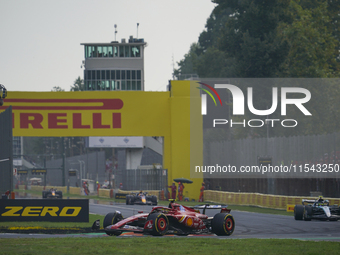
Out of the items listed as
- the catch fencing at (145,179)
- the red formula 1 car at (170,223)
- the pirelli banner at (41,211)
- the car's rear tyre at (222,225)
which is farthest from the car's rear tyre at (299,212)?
the catch fencing at (145,179)

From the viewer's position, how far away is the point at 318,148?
30.0 meters

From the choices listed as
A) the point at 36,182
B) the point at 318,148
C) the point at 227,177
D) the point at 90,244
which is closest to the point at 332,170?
the point at 318,148

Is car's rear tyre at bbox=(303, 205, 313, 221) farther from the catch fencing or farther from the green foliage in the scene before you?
the green foliage

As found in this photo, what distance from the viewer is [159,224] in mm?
15688

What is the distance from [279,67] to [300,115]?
16.1 feet

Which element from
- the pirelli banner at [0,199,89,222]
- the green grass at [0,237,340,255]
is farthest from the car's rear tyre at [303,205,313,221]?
the pirelli banner at [0,199,89,222]

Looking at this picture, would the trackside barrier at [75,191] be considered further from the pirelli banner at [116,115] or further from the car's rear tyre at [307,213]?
the car's rear tyre at [307,213]

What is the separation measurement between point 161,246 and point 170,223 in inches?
134

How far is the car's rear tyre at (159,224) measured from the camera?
1557 centimetres

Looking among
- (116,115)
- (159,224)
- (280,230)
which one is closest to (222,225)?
(159,224)

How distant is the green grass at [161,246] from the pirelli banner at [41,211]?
594cm

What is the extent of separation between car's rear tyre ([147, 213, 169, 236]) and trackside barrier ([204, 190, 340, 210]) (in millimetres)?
12571

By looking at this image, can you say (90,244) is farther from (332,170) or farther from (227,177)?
(227,177)

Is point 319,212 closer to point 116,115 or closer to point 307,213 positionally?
point 307,213
